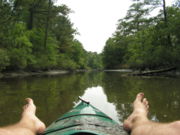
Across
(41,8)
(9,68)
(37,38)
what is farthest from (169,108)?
(41,8)

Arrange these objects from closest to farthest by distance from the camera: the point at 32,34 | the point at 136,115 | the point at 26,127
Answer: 1. the point at 26,127
2. the point at 136,115
3. the point at 32,34

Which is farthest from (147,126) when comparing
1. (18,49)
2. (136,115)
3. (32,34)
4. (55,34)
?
(55,34)

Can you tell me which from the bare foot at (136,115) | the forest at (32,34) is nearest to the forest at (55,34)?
the forest at (32,34)

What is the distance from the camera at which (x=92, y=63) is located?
291ft

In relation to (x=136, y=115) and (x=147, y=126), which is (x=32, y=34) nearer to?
(x=136, y=115)

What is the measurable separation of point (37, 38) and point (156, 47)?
14.1 meters

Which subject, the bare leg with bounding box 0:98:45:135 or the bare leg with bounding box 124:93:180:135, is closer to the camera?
the bare leg with bounding box 124:93:180:135

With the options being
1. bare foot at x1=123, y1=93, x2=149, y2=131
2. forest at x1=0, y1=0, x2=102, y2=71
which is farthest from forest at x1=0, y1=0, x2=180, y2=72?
bare foot at x1=123, y1=93, x2=149, y2=131

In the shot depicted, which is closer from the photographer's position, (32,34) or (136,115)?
(136,115)

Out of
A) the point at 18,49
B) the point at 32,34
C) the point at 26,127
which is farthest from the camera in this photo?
the point at 32,34

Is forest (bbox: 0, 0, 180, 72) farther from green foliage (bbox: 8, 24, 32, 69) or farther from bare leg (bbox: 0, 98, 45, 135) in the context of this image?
bare leg (bbox: 0, 98, 45, 135)

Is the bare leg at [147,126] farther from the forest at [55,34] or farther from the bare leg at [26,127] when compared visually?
the forest at [55,34]

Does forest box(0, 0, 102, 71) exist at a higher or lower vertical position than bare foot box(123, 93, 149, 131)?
higher

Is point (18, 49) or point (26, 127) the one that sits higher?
point (18, 49)
